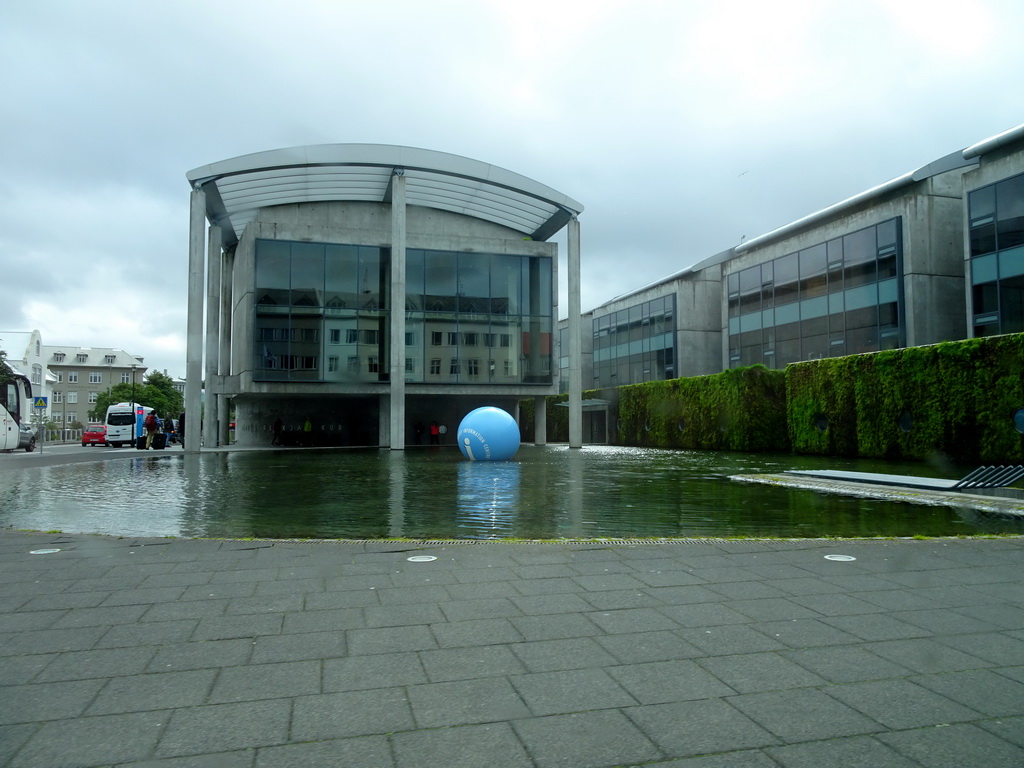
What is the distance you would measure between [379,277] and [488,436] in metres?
14.6

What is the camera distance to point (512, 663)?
3.86 m

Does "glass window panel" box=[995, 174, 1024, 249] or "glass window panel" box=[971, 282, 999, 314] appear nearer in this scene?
"glass window panel" box=[995, 174, 1024, 249]

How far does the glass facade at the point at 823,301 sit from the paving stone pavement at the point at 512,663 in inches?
1270

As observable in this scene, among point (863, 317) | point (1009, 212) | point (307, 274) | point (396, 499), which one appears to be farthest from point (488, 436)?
point (863, 317)

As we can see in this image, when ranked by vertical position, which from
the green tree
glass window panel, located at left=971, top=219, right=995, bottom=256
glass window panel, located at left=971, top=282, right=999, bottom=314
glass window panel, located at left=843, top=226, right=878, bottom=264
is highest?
glass window panel, located at left=843, top=226, right=878, bottom=264

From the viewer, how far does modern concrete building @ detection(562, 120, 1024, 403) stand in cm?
2905

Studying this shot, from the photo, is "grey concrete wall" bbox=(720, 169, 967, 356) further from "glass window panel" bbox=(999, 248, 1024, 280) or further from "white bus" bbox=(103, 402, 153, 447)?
"white bus" bbox=(103, 402, 153, 447)

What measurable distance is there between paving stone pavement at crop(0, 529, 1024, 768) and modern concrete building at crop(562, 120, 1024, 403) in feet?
90.0

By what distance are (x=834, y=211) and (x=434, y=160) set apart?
812 inches

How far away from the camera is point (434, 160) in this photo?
3183 centimetres

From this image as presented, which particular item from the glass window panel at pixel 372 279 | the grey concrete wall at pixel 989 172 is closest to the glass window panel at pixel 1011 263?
the grey concrete wall at pixel 989 172

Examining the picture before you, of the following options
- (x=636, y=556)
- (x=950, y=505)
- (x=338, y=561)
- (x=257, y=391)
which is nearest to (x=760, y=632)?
(x=636, y=556)

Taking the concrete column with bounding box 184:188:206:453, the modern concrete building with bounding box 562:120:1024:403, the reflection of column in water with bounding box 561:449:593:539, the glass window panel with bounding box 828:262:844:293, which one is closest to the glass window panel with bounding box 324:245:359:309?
the concrete column with bounding box 184:188:206:453

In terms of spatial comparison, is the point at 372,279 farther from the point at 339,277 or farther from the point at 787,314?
the point at 787,314
